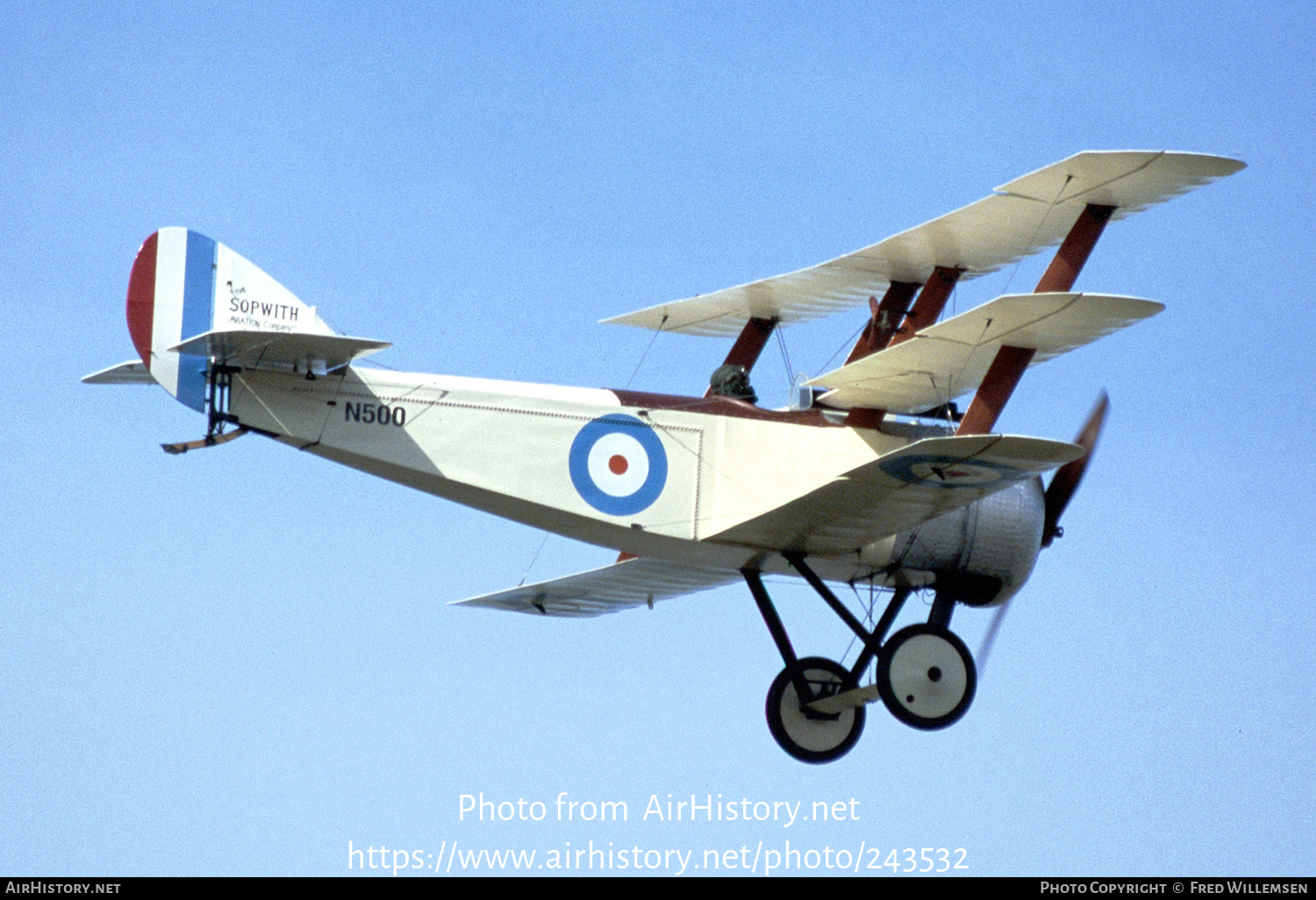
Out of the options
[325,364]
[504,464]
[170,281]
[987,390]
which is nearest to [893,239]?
[987,390]

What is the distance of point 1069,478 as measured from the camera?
1541cm

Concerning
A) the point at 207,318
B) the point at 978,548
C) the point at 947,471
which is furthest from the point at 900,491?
the point at 207,318

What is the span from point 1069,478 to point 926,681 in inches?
85.4

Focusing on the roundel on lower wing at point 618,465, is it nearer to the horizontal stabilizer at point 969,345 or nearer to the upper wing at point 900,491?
the upper wing at point 900,491

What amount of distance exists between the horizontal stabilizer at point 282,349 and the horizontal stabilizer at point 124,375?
0.63 metres

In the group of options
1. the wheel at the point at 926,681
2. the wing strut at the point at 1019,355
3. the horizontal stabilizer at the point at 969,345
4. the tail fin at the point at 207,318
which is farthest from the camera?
the wheel at the point at 926,681

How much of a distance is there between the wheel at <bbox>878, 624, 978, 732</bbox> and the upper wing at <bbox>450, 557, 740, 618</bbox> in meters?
2.02

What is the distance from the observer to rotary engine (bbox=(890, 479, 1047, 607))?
14.8 meters

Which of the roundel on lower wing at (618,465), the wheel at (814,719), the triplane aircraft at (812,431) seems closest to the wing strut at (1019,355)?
the triplane aircraft at (812,431)

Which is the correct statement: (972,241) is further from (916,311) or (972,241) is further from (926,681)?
(926,681)

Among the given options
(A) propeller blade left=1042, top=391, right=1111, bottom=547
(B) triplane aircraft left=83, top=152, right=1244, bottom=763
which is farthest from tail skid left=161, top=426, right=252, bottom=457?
(A) propeller blade left=1042, top=391, right=1111, bottom=547

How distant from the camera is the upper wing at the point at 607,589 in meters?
16.4

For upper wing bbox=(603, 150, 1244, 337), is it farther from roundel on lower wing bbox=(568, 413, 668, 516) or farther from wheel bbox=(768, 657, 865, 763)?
wheel bbox=(768, 657, 865, 763)
